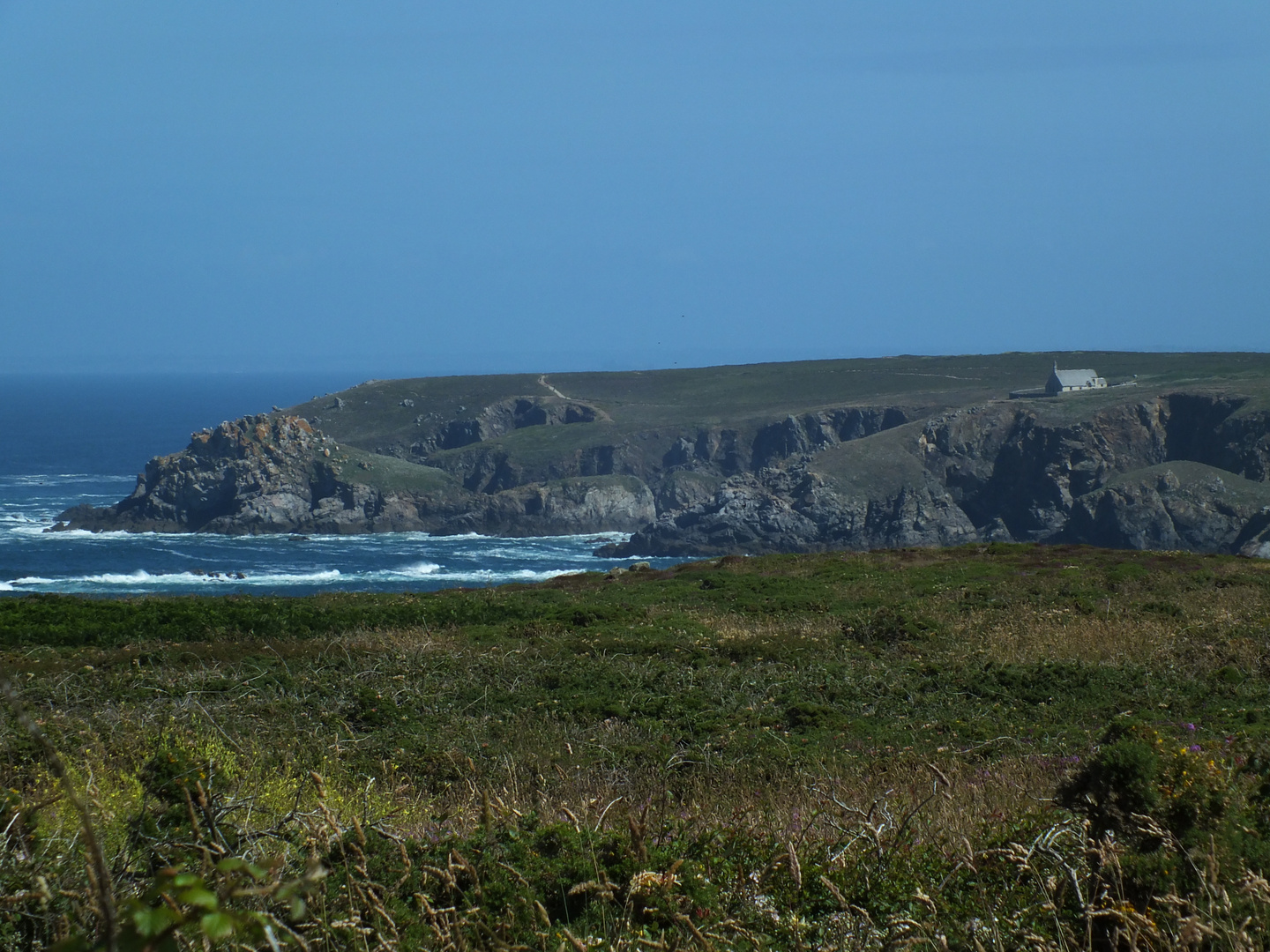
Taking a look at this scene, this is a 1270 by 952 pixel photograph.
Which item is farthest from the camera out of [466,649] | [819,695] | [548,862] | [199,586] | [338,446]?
[338,446]

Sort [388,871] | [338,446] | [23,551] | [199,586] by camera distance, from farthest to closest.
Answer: [338,446] < [23,551] < [199,586] < [388,871]

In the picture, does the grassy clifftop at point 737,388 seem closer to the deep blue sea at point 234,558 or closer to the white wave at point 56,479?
the white wave at point 56,479

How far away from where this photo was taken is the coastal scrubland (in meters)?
3.98

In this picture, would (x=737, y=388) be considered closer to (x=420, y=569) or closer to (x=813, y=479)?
(x=813, y=479)

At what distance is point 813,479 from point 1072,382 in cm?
3599

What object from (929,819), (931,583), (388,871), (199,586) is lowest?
(199,586)

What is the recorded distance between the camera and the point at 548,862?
4.93 metres

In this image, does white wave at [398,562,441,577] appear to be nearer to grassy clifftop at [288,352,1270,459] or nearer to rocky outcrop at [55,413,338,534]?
rocky outcrop at [55,413,338,534]

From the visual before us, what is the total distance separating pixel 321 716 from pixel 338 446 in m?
88.7

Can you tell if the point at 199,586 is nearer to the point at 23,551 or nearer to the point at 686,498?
the point at 23,551

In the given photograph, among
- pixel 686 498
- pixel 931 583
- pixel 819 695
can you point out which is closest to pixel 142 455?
pixel 686 498

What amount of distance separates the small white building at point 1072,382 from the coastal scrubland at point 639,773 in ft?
280

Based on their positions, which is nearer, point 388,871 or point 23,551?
point 388,871

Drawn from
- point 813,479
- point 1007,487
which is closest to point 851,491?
point 813,479
